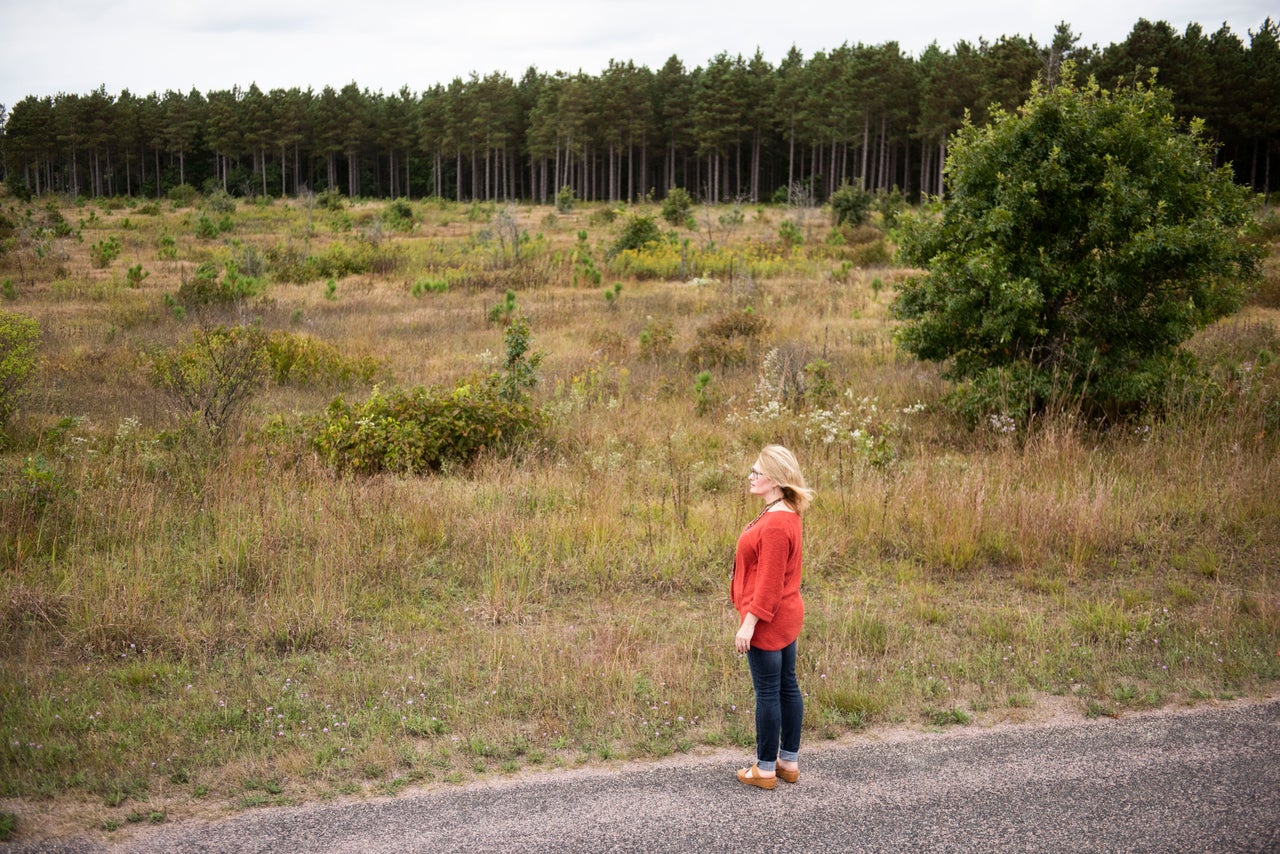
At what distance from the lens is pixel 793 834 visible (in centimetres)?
375

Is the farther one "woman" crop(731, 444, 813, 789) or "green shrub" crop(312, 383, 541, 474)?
"green shrub" crop(312, 383, 541, 474)

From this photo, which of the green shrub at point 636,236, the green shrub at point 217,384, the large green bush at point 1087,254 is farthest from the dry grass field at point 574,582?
the green shrub at point 636,236

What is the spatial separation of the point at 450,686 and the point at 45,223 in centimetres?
3973

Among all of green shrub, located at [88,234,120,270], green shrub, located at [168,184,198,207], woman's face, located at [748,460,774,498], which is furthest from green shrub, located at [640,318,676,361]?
green shrub, located at [168,184,198,207]

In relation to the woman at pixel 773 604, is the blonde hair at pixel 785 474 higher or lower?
higher

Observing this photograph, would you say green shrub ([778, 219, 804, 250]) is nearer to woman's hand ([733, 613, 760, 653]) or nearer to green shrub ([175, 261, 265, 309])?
green shrub ([175, 261, 265, 309])

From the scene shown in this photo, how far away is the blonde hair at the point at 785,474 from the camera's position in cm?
402

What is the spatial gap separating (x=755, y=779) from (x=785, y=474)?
57.0 inches

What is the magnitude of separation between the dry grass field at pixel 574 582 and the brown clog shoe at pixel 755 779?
1.49 ft

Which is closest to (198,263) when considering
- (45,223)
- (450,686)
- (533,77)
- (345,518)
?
(45,223)

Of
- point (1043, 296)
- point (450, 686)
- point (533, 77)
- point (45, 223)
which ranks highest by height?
point (533, 77)

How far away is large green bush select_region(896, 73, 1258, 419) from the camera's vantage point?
10.3 m

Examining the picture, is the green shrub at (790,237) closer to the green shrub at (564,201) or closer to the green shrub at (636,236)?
the green shrub at (636,236)

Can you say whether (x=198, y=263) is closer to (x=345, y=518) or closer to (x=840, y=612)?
(x=345, y=518)
